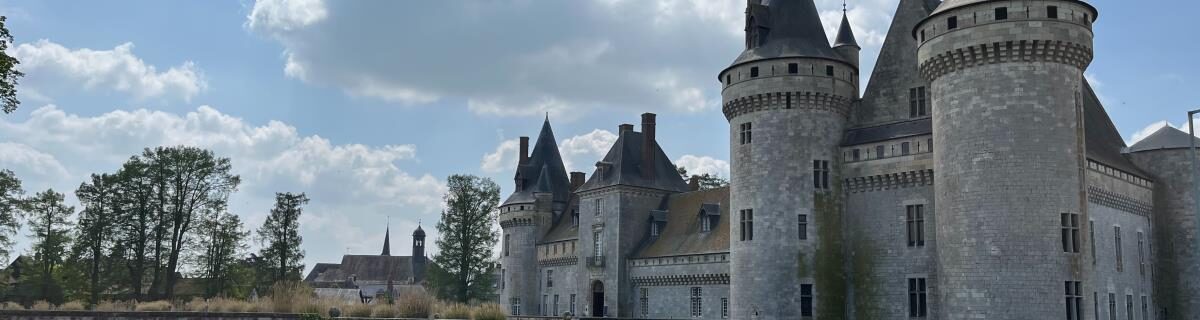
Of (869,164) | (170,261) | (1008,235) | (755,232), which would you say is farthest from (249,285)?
(1008,235)

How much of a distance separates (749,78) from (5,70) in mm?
25814

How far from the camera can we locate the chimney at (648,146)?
56188 millimetres

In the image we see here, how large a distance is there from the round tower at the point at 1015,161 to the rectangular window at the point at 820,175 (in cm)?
686

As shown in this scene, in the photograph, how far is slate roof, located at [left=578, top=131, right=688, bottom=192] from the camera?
55.1 meters

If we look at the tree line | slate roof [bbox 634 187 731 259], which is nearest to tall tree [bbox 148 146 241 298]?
the tree line

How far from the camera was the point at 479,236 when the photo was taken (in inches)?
2739

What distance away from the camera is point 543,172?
2539 inches

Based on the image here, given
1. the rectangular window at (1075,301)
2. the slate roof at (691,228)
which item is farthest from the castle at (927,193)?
the slate roof at (691,228)

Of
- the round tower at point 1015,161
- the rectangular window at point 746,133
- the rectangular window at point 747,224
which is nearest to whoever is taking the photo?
the round tower at point 1015,161

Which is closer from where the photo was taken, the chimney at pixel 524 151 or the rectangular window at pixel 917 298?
the rectangular window at pixel 917 298

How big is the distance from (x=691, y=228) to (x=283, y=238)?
2867 cm

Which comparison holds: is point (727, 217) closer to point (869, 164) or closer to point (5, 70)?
point (869, 164)

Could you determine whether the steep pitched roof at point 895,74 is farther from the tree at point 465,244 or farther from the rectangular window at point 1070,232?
the tree at point 465,244

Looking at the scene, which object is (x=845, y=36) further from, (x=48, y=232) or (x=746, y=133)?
(x=48, y=232)
